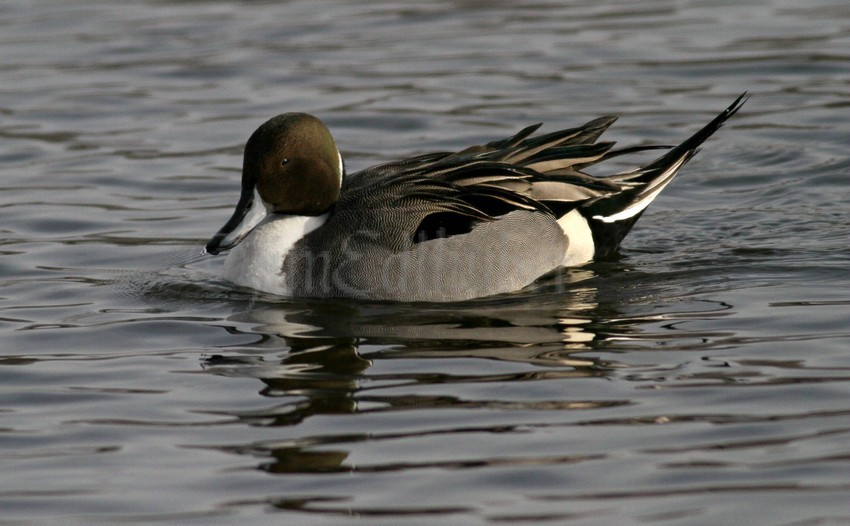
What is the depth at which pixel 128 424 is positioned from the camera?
17.8 feet

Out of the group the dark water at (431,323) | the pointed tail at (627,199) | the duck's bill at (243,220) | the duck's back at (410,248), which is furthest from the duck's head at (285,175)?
the pointed tail at (627,199)

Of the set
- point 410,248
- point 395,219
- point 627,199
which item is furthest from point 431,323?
point 627,199

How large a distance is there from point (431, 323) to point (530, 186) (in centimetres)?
105

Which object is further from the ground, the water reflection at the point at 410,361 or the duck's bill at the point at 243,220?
the duck's bill at the point at 243,220

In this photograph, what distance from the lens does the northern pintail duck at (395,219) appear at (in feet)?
22.9

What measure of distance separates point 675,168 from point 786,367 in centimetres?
219

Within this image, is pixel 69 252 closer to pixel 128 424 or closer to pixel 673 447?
pixel 128 424

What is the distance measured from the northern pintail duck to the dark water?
16cm

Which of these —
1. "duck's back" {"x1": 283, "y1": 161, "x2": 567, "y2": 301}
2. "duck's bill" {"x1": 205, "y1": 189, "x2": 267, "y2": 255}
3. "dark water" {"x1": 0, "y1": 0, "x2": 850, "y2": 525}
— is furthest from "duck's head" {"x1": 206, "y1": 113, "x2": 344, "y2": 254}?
"dark water" {"x1": 0, "y1": 0, "x2": 850, "y2": 525}

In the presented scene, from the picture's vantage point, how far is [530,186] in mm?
7254

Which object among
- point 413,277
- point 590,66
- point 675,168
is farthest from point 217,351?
point 590,66

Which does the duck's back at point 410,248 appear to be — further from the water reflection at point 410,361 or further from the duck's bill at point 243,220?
the duck's bill at point 243,220

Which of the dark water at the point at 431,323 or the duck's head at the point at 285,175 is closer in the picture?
the dark water at the point at 431,323

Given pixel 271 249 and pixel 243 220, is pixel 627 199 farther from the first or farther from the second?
pixel 243 220
